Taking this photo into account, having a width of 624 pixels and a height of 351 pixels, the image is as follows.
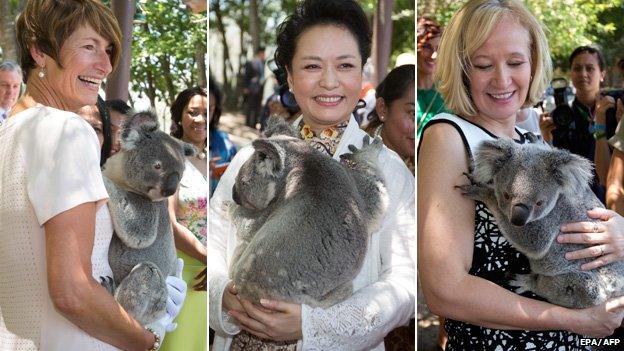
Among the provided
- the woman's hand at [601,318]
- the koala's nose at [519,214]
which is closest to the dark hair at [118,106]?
the koala's nose at [519,214]

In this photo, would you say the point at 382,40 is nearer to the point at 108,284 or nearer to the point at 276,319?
the point at 276,319

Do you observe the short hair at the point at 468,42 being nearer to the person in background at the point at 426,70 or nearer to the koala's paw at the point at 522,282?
the person in background at the point at 426,70

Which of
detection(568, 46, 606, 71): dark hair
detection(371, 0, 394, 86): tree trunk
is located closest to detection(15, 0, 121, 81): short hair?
detection(371, 0, 394, 86): tree trunk

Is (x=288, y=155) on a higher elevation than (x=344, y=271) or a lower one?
higher

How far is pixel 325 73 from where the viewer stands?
2742mm

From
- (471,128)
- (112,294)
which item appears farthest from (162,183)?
(471,128)

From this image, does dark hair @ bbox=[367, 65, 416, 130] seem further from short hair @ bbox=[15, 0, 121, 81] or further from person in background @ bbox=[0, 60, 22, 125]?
person in background @ bbox=[0, 60, 22, 125]

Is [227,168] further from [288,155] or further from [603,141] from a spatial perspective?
[603,141]

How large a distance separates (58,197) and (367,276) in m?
1.11

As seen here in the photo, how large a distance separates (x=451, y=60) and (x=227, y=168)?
3.01 ft

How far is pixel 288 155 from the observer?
8.91 ft

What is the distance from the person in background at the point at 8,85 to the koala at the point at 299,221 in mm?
881

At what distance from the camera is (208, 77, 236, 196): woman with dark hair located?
2.80 metres

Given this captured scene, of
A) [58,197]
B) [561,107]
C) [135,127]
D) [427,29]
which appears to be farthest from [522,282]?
[58,197]
